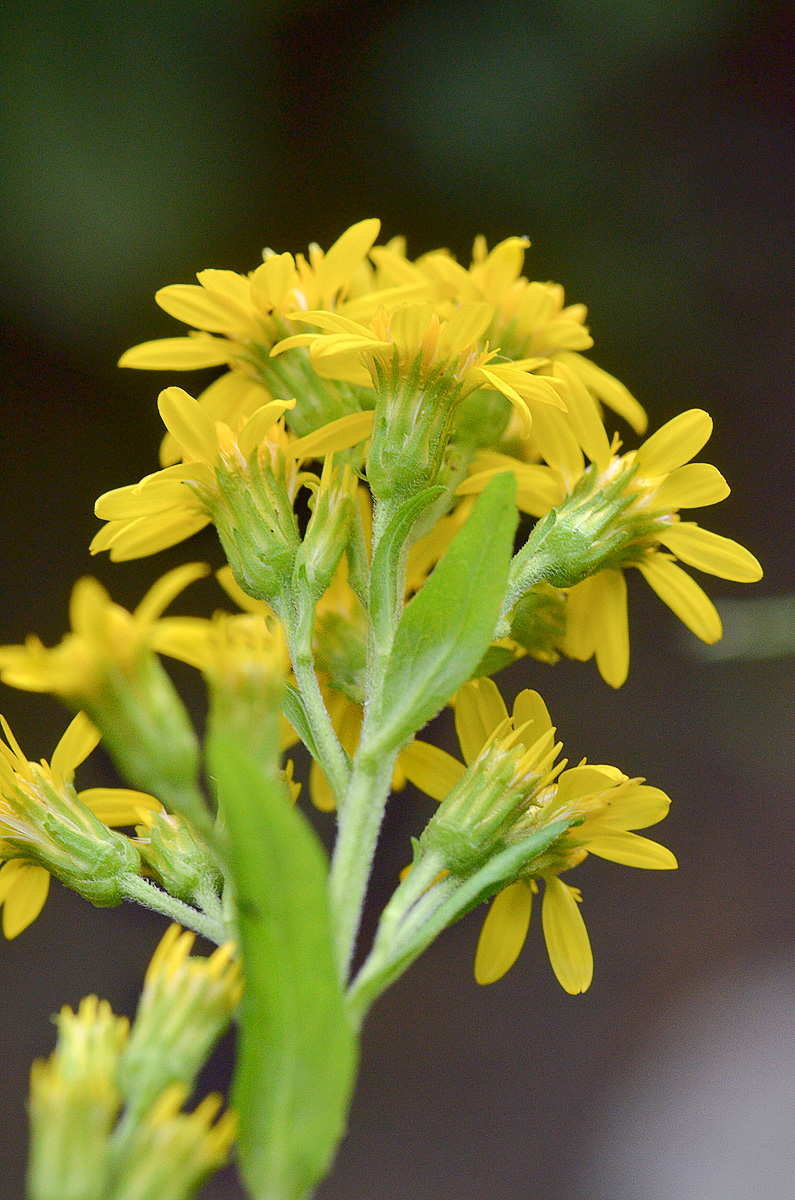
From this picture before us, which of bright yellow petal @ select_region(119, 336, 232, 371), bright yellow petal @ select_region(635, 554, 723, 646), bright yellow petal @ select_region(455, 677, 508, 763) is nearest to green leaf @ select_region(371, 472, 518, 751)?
bright yellow petal @ select_region(455, 677, 508, 763)

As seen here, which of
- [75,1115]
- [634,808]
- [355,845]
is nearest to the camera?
[75,1115]

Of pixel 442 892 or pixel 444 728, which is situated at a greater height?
pixel 444 728

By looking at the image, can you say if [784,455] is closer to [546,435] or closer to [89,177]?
[89,177]

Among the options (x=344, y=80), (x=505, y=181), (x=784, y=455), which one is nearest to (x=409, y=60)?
(x=344, y=80)

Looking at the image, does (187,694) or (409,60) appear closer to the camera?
(409,60)

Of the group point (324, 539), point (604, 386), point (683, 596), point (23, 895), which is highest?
point (604, 386)

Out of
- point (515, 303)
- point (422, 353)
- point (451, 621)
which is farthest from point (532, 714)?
point (515, 303)

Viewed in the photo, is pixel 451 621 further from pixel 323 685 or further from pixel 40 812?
pixel 40 812
